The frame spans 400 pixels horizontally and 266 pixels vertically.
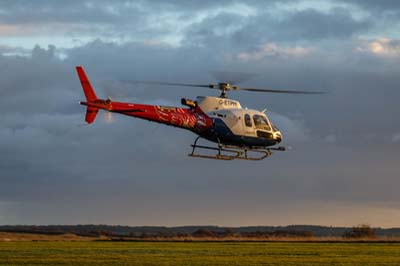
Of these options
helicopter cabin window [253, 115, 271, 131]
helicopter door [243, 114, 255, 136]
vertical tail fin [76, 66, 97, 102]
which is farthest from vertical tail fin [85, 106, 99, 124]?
helicopter cabin window [253, 115, 271, 131]

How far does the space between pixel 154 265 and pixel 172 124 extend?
44.9ft

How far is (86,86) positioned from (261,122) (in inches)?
549

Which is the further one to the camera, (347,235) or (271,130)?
(347,235)

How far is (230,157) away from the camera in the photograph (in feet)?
208

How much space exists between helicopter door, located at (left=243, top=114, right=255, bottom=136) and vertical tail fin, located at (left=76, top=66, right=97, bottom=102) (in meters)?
11.8

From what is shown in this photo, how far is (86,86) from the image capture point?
198 ft

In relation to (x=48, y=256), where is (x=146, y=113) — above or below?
above

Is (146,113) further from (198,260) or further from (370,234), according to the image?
(370,234)

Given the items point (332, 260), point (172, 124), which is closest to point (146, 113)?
point (172, 124)

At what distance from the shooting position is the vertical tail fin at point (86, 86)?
6011 centimetres

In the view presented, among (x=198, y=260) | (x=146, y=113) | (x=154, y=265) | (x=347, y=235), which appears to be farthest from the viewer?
(x=347, y=235)

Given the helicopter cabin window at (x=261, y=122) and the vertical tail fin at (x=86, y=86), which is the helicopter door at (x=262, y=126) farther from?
the vertical tail fin at (x=86, y=86)

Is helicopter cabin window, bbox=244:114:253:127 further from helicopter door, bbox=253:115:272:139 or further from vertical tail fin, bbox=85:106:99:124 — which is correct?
vertical tail fin, bbox=85:106:99:124

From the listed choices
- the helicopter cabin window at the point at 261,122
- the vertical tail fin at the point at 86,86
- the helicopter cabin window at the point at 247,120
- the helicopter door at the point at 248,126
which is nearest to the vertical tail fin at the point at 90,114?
the vertical tail fin at the point at 86,86
